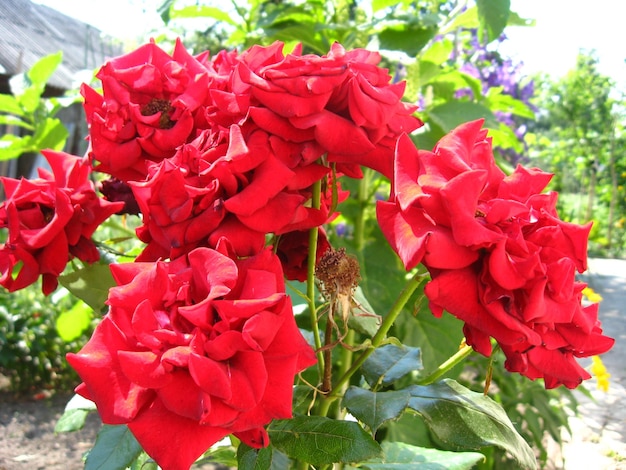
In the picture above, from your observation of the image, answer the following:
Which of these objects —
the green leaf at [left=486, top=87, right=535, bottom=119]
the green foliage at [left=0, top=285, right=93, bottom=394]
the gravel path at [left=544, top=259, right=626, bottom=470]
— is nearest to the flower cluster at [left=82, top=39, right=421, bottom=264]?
the green leaf at [left=486, top=87, right=535, bottom=119]

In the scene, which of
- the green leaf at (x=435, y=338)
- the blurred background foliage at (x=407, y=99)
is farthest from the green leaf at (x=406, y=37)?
the green leaf at (x=435, y=338)

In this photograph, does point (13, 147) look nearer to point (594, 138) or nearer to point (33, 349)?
point (33, 349)

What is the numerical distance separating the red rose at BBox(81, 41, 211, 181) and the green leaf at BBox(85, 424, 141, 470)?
0.92 ft

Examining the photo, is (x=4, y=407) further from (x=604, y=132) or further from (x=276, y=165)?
(x=604, y=132)

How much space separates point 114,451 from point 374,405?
0.29 metres

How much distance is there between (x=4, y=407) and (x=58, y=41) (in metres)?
2.03

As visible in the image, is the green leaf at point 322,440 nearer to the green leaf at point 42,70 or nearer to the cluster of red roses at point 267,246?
the cluster of red roses at point 267,246

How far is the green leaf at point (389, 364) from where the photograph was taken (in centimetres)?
67

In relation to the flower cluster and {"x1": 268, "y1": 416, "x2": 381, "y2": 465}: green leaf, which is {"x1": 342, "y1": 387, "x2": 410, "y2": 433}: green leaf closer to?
{"x1": 268, "y1": 416, "x2": 381, "y2": 465}: green leaf

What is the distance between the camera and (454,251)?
1.42ft

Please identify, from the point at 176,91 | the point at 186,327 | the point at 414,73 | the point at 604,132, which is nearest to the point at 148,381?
the point at 186,327

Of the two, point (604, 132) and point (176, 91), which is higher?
point (176, 91)

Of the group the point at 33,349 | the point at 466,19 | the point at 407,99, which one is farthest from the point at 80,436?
the point at 466,19

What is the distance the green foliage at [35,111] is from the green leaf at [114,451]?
33.3 inches
